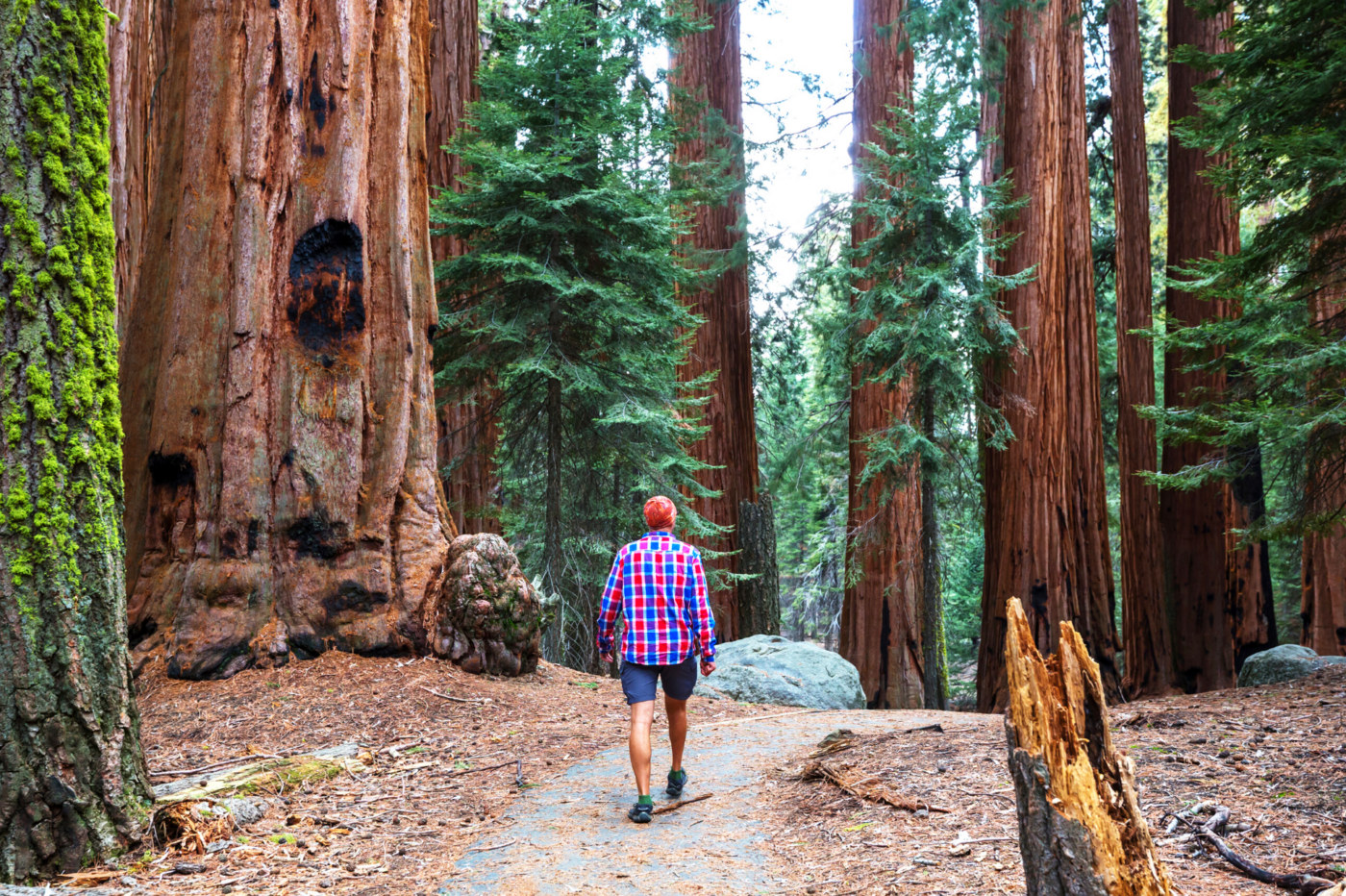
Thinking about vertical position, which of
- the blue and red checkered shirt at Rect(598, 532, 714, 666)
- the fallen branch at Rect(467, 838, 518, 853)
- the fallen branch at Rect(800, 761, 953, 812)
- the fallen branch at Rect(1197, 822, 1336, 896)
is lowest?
the fallen branch at Rect(467, 838, 518, 853)

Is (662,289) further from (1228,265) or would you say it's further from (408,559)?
(1228,265)

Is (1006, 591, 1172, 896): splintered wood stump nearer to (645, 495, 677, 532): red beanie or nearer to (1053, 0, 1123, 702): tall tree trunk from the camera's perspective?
(645, 495, 677, 532): red beanie

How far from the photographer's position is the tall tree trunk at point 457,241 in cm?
1060

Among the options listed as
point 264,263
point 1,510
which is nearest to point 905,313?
point 264,263

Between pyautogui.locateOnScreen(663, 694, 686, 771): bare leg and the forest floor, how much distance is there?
11.0 inches

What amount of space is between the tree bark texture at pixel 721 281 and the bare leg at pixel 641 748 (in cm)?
781

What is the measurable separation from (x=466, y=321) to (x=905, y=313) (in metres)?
4.63

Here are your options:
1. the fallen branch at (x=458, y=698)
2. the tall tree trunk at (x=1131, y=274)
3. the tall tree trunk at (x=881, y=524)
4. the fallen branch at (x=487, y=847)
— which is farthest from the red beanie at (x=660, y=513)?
the tall tree trunk at (x=1131, y=274)

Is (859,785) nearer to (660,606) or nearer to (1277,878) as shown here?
(660,606)

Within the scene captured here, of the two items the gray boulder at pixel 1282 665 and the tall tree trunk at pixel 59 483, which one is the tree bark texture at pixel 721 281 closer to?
the gray boulder at pixel 1282 665

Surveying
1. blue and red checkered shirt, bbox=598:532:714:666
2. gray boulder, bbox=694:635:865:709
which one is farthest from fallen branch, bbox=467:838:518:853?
gray boulder, bbox=694:635:865:709

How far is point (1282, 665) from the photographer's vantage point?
318 inches

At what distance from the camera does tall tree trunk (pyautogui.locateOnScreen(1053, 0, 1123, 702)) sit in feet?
33.5

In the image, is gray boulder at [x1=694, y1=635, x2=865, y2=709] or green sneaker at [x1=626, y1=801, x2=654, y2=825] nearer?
green sneaker at [x1=626, y1=801, x2=654, y2=825]
